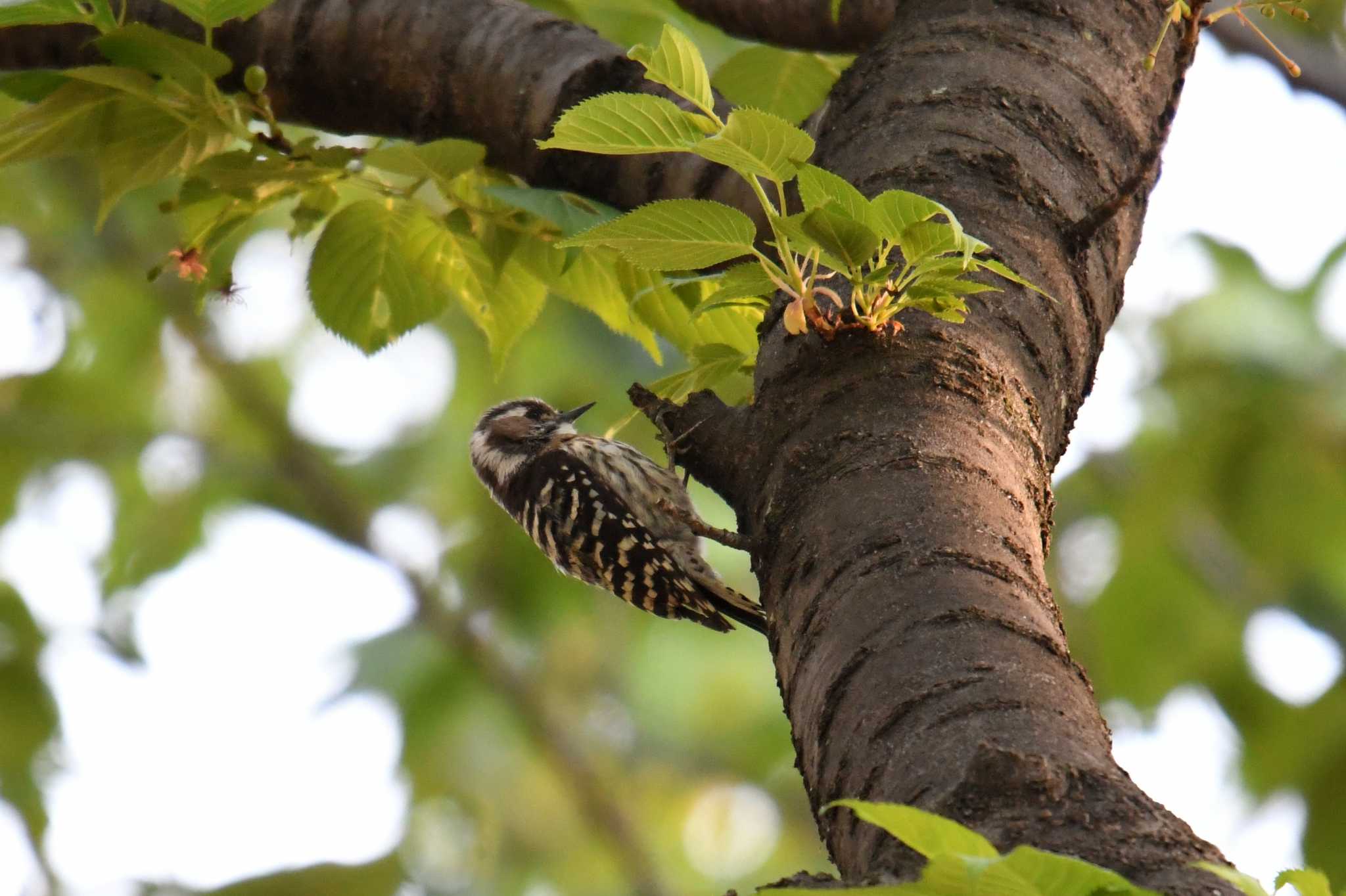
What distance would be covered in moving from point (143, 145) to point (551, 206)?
33.3 inches

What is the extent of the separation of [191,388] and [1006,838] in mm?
7473

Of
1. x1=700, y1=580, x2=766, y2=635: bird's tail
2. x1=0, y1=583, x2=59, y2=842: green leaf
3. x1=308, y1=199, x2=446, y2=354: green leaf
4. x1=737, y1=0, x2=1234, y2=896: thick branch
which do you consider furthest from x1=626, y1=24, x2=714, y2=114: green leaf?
x1=0, y1=583, x2=59, y2=842: green leaf

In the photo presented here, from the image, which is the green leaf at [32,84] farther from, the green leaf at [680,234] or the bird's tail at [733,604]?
the bird's tail at [733,604]

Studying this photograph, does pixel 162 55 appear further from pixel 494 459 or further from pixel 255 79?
pixel 494 459

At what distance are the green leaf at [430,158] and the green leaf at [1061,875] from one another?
1821mm

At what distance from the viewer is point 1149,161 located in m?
2.03

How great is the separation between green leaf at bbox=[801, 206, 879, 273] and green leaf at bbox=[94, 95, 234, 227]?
1.50 m

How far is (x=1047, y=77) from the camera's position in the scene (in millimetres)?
2447

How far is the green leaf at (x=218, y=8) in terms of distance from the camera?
7.91 ft

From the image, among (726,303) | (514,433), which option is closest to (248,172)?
(726,303)

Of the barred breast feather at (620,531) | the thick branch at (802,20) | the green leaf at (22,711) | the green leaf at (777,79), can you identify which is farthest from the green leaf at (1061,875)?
the green leaf at (22,711)

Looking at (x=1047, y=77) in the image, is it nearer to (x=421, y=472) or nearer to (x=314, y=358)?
(x=421, y=472)

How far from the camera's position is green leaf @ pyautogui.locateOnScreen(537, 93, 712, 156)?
1.65 meters

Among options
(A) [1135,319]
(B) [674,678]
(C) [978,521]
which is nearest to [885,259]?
(C) [978,521]
